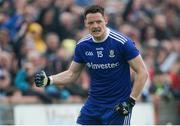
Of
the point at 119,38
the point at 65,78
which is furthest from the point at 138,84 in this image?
the point at 65,78

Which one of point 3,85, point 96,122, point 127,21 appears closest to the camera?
point 96,122

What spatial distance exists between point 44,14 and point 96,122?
23.8 feet

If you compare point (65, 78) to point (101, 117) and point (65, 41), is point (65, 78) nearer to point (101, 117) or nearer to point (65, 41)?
point (101, 117)

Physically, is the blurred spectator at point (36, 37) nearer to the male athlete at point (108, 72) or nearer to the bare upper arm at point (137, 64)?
the male athlete at point (108, 72)

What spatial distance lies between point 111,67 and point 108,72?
0.07 meters

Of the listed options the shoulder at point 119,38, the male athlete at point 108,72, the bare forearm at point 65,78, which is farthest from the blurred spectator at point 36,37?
the shoulder at point 119,38

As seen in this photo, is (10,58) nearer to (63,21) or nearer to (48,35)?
(48,35)

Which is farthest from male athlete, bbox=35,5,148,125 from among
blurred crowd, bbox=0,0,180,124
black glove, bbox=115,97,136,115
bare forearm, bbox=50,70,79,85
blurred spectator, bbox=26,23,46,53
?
blurred spectator, bbox=26,23,46,53

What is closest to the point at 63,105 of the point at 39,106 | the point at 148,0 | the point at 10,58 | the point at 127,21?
the point at 39,106

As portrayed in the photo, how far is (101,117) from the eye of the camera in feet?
28.9

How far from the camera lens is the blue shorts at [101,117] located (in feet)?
28.7

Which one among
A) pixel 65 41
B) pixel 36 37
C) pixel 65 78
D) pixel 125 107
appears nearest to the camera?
pixel 125 107

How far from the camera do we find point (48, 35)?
603 inches

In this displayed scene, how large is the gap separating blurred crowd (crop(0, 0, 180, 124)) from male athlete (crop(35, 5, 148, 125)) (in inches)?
180
